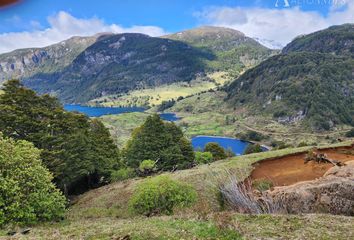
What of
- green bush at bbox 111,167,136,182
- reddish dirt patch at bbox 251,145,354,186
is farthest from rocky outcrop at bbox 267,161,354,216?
green bush at bbox 111,167,136,182

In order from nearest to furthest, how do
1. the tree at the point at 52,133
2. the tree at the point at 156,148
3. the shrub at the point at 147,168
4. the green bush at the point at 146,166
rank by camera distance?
the tree at the point at 52,133 < the shrub at the point at 147,168 < the green bush at the point at 146,166 < the tree at the point at 156,148

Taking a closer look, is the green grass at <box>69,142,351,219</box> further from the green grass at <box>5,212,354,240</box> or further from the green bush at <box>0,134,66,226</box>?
the green grass at <box>5,212,354,240</box>

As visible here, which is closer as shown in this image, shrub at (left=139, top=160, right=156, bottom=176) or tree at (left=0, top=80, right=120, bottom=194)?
tree at (left=0, top=80, right=120, bottom=194)

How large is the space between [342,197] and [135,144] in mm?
49862

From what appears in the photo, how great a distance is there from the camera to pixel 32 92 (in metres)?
46.8

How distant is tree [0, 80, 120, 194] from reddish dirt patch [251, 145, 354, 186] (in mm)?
23963

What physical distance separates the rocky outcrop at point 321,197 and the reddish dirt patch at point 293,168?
11160 millimetres

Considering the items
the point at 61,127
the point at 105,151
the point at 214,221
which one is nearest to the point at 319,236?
the point at 214,221

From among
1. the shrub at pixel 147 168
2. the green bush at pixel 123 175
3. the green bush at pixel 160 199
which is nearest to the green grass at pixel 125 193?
the green bush at pixel 160 199

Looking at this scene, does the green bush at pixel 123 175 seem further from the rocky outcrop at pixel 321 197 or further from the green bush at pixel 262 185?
the rocky outcrop at pixel 321 197

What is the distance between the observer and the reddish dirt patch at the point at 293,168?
36.3 meters

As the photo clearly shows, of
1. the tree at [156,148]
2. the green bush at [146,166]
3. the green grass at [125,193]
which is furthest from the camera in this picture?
the tree at [156,148]

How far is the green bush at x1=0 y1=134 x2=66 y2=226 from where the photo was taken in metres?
24.7

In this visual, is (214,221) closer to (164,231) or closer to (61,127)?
(164,231)
